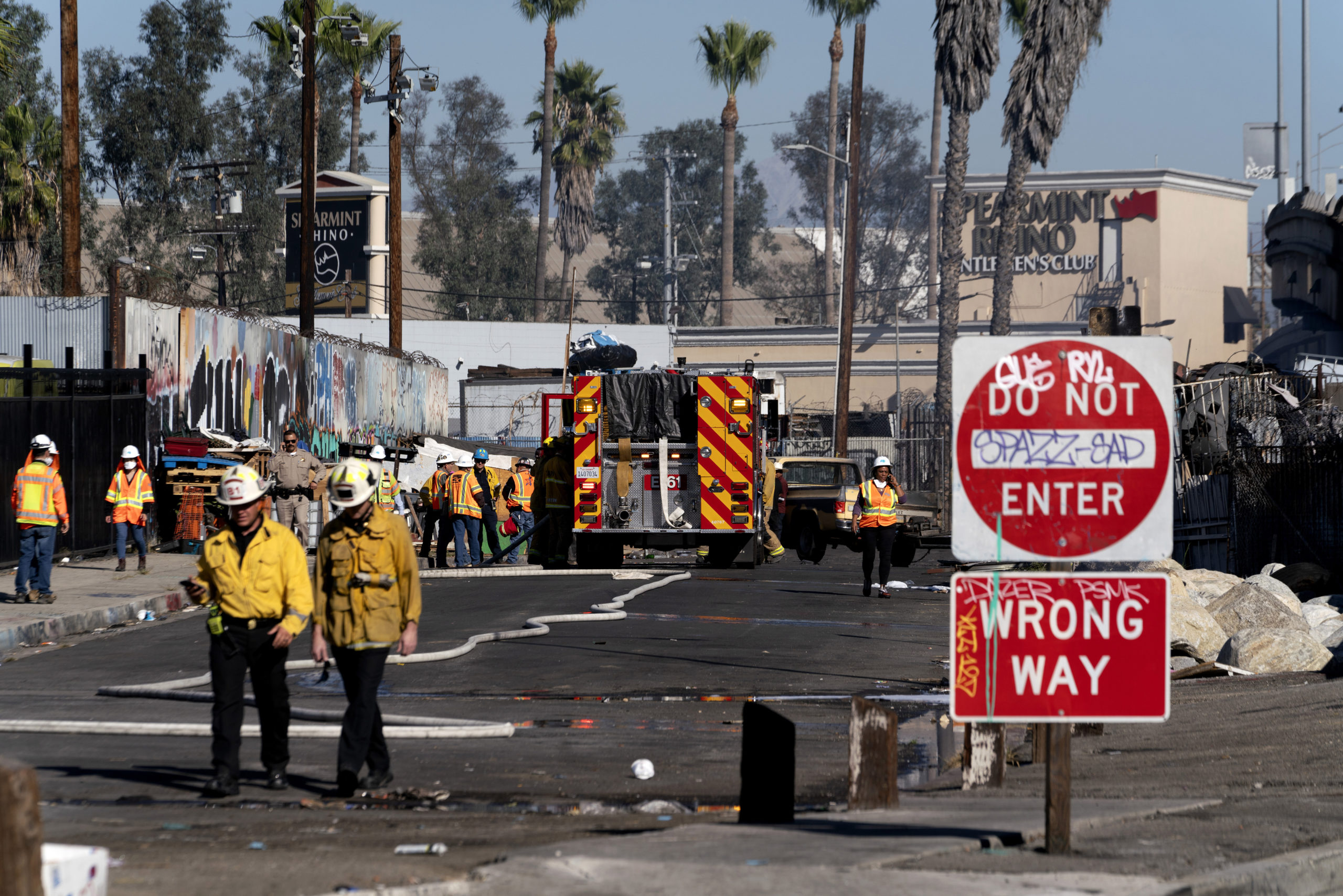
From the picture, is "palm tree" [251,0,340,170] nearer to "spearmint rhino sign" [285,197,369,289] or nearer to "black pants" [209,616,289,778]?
"spearmint rhino sign" [285,197,369,289]

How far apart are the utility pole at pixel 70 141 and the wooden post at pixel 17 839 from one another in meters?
21.2

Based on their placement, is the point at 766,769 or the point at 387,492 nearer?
the point at 766,769

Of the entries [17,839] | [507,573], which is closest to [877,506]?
[507,573]

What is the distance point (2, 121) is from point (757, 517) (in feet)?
82.8

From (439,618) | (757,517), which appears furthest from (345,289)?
(439,618)

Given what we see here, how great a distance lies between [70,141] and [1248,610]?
61.0 feet

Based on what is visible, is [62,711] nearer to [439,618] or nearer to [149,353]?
[439,618]

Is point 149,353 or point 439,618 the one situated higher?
point 149,353

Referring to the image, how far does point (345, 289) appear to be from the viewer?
5841 centimetres

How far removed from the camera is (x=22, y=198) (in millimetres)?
36344

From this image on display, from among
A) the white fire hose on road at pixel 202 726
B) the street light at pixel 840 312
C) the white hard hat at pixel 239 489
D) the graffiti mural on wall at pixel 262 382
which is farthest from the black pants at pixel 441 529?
the street light at pixel 840 312

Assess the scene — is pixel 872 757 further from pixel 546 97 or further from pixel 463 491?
pixel 546 97

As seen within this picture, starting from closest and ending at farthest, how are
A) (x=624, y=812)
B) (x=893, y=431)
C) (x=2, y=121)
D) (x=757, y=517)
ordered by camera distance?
(x=624, y=812) → (x=757, y=517) → (x=2, y=121) → (x=893, y=431)

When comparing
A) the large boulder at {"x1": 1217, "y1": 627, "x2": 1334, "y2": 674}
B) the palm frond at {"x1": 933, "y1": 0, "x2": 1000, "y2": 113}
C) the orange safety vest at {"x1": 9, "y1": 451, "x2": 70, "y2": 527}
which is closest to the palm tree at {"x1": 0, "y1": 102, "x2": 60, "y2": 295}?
the orange safety vest at {"x1": 9, "y1": 451, "x2": 70, "y2": 527}
